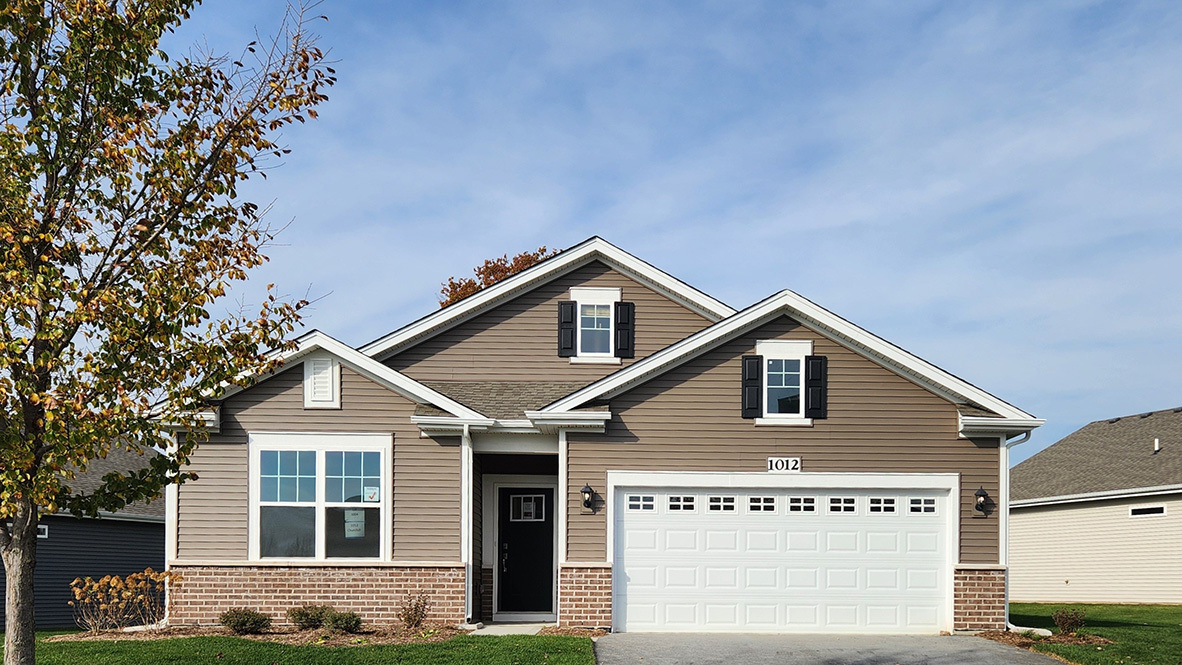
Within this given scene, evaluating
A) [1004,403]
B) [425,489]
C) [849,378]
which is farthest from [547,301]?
[1004,403]

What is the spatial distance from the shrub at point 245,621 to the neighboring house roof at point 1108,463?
A: 20.4 m

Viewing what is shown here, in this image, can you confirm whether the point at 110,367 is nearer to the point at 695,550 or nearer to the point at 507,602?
the point at 695,550

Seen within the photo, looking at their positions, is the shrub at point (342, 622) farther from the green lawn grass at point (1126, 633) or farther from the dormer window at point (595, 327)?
the green lawn grass at point (1126, 633)

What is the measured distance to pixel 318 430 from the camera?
51.2 ft

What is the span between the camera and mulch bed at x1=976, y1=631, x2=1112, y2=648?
14266 mm

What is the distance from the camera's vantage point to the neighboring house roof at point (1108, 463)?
81.8 feet

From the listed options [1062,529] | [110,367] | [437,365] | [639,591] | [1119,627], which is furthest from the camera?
[1062,529]

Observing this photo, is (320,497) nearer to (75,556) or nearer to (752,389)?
(752,389)

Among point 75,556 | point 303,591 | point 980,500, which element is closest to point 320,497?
point 303,591

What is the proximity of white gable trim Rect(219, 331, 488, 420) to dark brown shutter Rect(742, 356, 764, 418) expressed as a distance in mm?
4040

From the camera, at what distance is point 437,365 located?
60.5 feet

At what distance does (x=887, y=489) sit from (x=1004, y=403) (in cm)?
219

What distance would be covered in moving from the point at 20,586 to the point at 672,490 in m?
9.22

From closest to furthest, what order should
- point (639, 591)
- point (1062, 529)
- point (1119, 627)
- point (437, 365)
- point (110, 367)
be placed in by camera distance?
point (110, 367), point (639, 591), point (1119, 627), point (437, 365), point (1062, 529)
